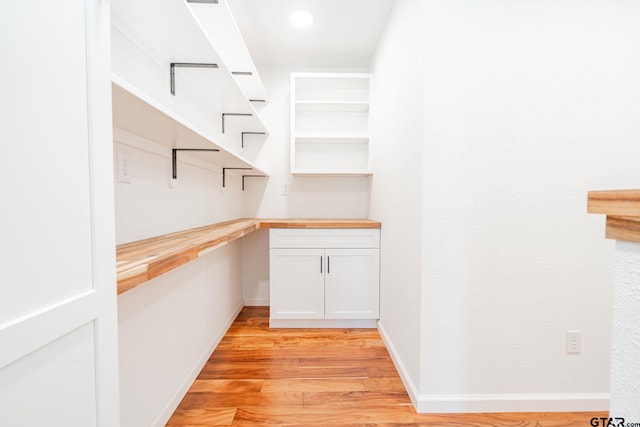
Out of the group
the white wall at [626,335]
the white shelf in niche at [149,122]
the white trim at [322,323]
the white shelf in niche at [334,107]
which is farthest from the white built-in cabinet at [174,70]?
the white trim at [322,323]

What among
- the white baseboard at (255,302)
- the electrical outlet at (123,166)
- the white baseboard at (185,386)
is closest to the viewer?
the electrical outlet at (123,166)

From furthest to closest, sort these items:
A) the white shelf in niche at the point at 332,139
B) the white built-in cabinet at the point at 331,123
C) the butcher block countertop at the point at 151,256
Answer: the white built-in cabinet at the point at 331,123 → the white shelf in niche at the point at 332,139 → the butcher block countertop at the point at 151,256

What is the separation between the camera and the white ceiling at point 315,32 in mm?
1890

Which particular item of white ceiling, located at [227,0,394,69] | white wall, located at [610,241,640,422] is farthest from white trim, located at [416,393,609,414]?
white ceiling, located at [227,0,394,69]

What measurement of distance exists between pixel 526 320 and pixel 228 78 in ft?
6.31

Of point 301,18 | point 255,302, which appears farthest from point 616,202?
point 255,302

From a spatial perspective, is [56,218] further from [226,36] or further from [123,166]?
[226,36]

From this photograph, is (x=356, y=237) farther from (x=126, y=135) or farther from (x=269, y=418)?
(x=126, y=135)

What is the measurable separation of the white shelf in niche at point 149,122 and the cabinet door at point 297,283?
3.88 feet

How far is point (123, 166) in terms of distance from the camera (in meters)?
1.04

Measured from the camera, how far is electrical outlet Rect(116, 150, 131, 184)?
102 cm

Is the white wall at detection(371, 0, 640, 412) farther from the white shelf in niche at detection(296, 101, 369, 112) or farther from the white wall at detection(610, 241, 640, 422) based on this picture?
the white shelf in niche at detection(296, 101, 369, 112)

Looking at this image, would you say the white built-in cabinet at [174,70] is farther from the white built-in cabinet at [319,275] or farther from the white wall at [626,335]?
the white wall at [626,335]

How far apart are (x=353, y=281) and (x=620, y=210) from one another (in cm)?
Answer: 198
